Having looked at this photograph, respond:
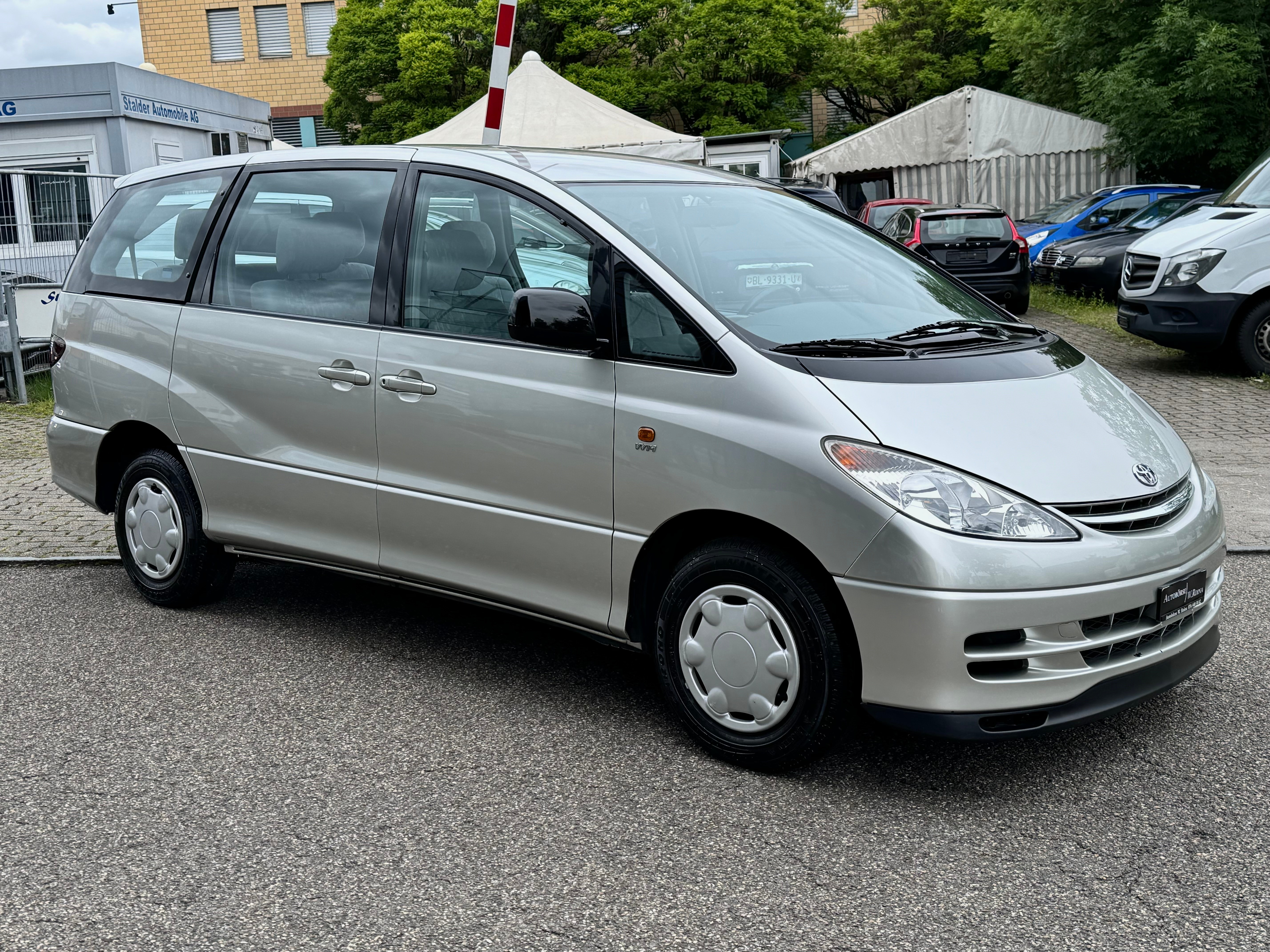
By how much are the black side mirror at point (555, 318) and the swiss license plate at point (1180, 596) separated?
5.55ft

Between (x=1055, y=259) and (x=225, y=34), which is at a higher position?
(x=225, y=34)

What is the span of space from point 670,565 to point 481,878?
3.65 ft

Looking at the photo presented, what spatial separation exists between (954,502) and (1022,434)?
35 cm

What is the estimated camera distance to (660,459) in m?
3.72

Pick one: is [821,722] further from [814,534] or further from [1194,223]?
[1194,223]

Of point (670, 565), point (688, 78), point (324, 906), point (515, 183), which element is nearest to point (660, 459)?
point (670, 565)

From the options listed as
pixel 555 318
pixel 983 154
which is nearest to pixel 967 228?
pixel 983 154

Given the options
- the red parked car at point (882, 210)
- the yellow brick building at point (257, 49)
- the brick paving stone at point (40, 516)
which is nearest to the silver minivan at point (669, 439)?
the brick paving stone at point (40, 516)

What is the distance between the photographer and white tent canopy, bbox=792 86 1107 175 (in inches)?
1052

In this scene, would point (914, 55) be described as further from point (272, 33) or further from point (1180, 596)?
point (1180, 596)

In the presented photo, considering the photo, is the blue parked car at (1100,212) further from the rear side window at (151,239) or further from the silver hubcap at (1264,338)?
the rear side window at (151,239)

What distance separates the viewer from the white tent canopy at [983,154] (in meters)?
26.8

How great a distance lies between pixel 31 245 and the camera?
12.4 meters

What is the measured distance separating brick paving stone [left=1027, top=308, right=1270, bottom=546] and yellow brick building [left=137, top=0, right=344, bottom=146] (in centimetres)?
4094
